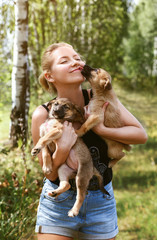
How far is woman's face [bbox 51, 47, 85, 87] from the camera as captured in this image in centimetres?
235

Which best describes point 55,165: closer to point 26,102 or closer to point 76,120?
point 76,120

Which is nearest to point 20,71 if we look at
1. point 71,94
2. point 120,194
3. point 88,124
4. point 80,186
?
point 120,194

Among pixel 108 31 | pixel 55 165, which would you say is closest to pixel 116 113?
pixel 55 165

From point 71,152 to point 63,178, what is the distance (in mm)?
238

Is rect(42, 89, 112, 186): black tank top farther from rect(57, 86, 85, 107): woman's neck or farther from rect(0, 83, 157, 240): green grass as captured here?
rect(0, 83, 157, 240): green grass

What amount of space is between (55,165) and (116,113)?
74 cm

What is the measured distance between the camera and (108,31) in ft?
36.0

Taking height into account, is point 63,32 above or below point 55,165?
above

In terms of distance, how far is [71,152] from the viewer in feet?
7.47

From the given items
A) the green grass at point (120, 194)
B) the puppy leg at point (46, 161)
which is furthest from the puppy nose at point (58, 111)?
the green grass at point (120, 194)

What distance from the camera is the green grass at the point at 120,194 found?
144 inches

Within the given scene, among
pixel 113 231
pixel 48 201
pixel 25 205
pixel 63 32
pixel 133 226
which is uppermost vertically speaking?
pixel 63 32

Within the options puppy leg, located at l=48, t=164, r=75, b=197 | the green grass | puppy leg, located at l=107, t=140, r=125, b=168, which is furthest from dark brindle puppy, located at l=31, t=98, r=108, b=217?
the green grass

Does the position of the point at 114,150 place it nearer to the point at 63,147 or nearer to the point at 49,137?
the point at 63,147
